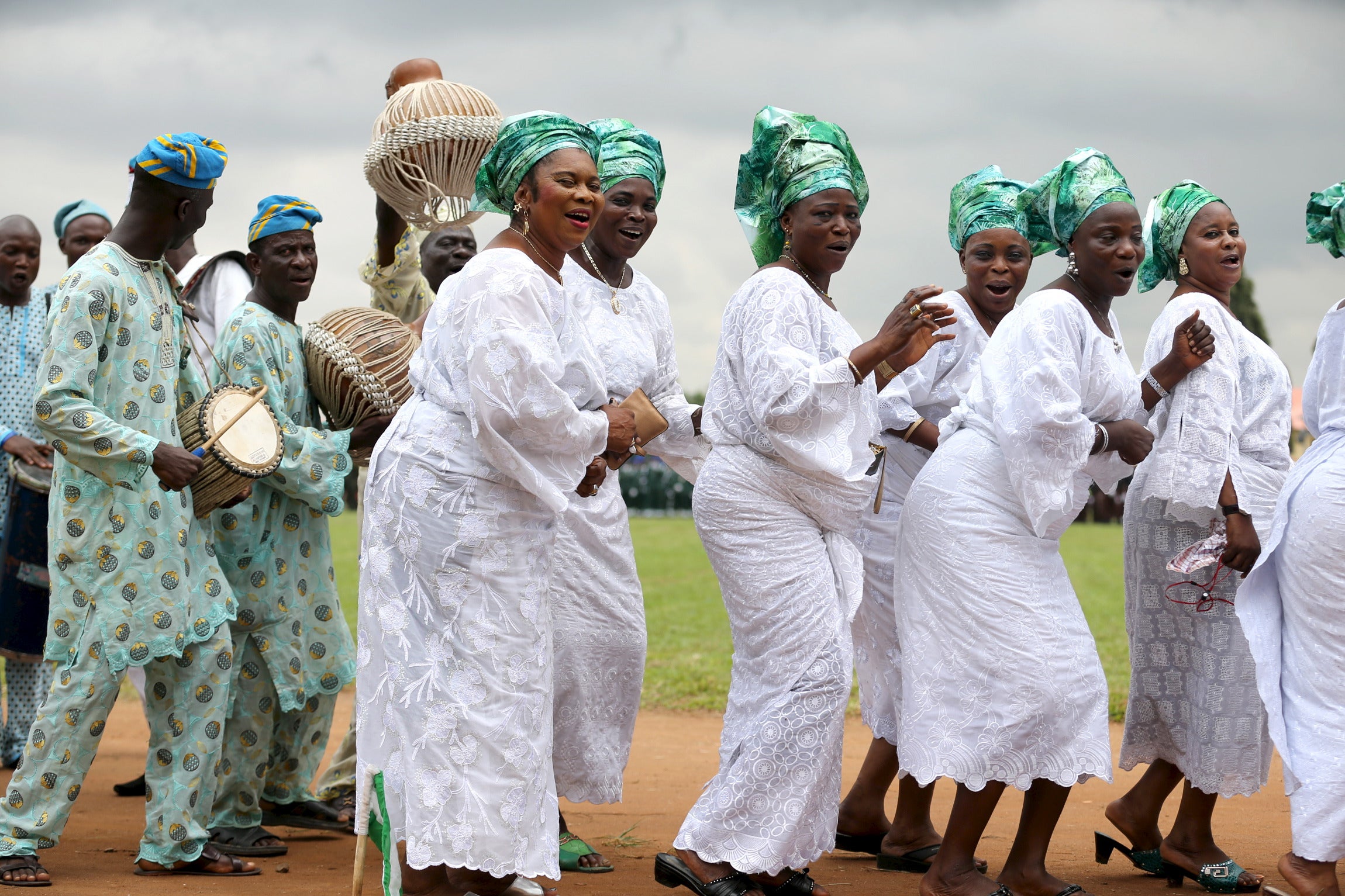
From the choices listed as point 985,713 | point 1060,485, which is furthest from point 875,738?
point 1060,485

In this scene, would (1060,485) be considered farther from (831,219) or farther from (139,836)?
(139,836)

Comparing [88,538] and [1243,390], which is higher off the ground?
[1243,390]

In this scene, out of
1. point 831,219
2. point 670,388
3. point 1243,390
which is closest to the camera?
point 831,219

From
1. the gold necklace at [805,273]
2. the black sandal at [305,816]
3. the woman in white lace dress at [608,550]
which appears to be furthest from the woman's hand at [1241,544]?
the black sandal at [305,816]

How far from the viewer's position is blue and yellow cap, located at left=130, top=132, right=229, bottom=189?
5.21 metres

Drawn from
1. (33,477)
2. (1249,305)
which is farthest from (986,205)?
(1249,305)

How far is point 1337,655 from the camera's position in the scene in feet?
15.7

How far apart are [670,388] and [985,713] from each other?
1.96 metres

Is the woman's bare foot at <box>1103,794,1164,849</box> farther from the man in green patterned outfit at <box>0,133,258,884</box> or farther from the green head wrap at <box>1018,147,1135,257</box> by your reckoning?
the man in green patterned outfit at <box>0,133,258,884</box>

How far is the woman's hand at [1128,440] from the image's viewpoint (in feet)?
16.1

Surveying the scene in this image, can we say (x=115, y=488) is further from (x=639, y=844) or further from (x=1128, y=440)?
(x=1128, y=440)

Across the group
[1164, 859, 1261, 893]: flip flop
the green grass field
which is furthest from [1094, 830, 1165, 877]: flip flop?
the green grass field

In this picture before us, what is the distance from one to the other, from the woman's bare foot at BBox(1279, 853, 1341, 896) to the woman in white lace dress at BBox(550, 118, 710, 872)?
7.73ft

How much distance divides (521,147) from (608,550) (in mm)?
1686
